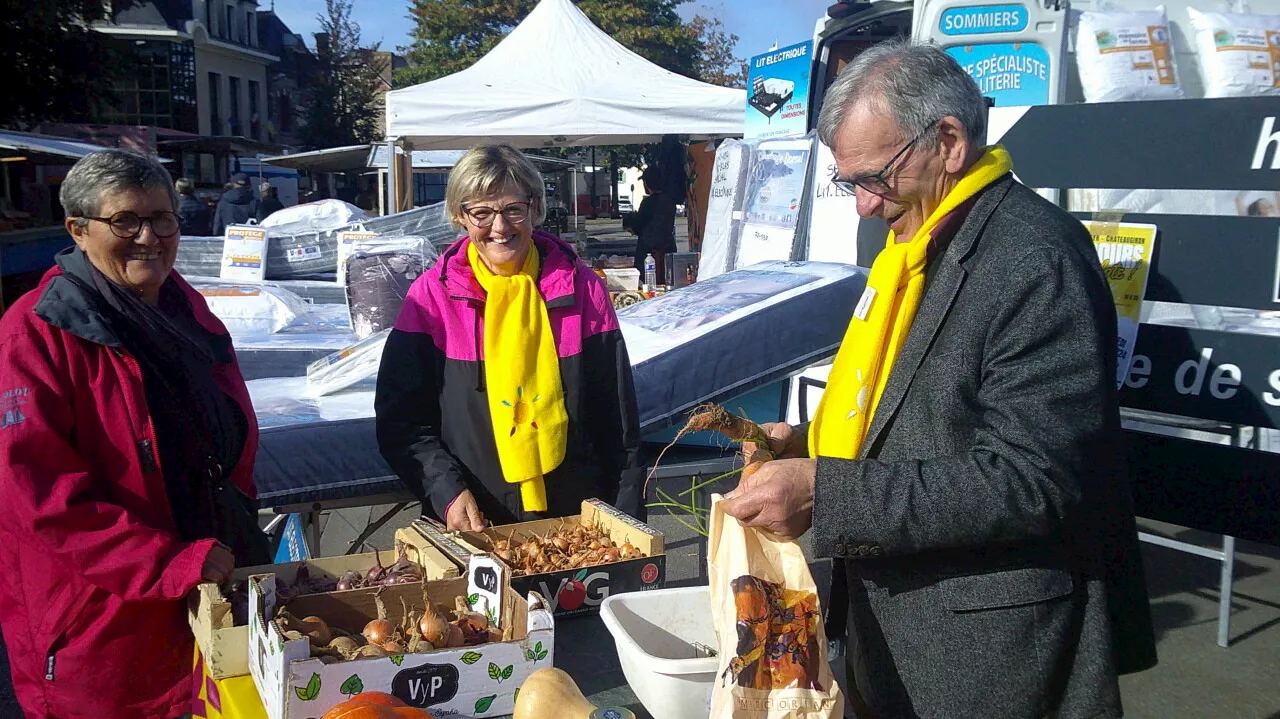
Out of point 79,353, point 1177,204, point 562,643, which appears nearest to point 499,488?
point 562,643

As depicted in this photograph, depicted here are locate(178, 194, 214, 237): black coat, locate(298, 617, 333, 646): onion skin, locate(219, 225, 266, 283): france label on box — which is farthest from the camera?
locate(178, 194, 214, 237): black coat

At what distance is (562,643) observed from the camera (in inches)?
82.1

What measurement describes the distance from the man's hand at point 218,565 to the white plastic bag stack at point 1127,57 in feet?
11.1

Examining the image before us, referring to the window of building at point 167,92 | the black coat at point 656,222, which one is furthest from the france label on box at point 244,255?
the window of building at point 167,92

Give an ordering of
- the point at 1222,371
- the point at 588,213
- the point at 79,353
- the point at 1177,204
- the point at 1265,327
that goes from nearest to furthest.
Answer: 1. the point at 79,353
2. the point at 1222,371
3. the point at 1265,327
4. the point at 1177,204
5. the point at 588,213

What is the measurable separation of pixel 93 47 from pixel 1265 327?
856 inches

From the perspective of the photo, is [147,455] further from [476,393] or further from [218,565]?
[476,393]

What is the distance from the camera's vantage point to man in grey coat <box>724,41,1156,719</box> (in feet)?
4.54

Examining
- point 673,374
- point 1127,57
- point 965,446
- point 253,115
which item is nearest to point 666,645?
point 965,446

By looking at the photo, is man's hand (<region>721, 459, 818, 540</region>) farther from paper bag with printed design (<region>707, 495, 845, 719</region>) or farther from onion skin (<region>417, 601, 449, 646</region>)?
onion skin (<region>417, 601, 449, 646</region>)

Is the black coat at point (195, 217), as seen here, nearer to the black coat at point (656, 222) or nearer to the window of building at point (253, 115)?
the black coat at point (656, 222)

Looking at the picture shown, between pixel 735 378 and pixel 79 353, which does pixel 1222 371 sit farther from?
pixel 79 353

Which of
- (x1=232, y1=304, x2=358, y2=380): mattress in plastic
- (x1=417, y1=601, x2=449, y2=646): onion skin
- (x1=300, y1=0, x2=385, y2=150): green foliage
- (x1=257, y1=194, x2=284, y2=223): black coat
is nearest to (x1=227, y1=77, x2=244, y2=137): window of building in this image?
(x1=300, y1=0, x2=385, y2=150): green foliage

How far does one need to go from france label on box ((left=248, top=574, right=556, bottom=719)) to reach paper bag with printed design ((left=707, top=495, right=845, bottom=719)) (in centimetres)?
39
